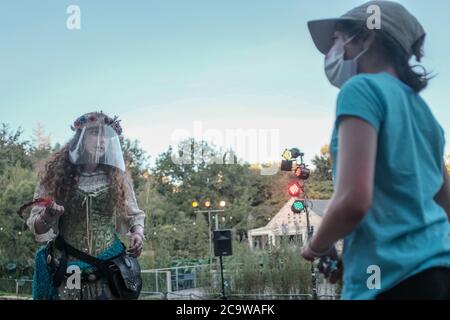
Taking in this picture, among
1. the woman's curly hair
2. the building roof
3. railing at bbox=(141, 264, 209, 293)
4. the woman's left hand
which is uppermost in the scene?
the woman's curly hair

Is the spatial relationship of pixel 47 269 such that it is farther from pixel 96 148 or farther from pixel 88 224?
pixel 96 148

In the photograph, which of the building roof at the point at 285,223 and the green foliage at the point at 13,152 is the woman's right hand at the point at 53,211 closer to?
the green foliage at the point at 13,152

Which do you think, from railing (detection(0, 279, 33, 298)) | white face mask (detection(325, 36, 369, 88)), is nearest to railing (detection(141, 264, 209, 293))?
railing (detection(0, 279, 33, 298))

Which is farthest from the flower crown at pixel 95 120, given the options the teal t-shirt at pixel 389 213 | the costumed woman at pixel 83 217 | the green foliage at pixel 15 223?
the teal t-shirt at pixel 389 213

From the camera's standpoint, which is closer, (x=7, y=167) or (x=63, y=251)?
(x=63, y=251)

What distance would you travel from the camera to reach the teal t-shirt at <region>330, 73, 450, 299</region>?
2.84 feet

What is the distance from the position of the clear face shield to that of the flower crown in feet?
0.06

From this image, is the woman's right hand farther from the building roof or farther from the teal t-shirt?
the building roof

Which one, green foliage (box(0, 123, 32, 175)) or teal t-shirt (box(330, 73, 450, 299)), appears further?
green foliage (box(0, 123, 32, 175))

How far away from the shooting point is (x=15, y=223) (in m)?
Result: 5.05

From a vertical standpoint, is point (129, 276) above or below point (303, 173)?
below
